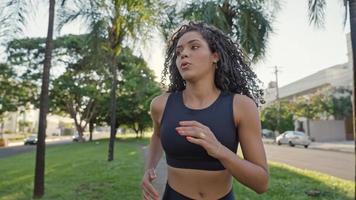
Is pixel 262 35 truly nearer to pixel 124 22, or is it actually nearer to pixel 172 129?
pixel 124 22

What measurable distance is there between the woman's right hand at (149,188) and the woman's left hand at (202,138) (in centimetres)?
43

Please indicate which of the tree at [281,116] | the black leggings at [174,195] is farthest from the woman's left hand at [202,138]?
the tree at [281,116]

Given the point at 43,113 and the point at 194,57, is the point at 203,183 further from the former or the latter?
the point at 43,113

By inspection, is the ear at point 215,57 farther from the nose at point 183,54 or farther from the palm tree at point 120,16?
the palm tree at point 120,16

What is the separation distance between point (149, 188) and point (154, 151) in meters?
0.23

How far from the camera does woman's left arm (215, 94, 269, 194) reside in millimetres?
1559

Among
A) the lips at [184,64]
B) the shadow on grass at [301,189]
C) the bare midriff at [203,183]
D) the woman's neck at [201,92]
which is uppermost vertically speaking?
the lips at [184,64]

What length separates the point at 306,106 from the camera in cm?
4181

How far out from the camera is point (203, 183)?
176 cm

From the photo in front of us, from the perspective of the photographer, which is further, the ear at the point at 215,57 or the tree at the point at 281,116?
the tree at the point at 281,116

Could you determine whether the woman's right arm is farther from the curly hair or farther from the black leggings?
the curly hair

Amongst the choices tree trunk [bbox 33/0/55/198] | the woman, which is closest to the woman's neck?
the woman

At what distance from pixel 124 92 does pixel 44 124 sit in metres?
27.7

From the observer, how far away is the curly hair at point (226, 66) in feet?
6.46
